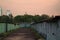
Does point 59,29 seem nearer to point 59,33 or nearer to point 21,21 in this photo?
point 59,33

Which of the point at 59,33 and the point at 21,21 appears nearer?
the point at 59,33

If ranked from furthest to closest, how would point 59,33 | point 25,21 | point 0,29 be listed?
1. point 25,21
2. point 0,29
3. point 59,33

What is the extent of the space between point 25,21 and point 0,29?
85805mm

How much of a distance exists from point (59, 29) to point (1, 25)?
581 inches

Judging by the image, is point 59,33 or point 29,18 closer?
point 59,33

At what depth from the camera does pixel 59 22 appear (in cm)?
983

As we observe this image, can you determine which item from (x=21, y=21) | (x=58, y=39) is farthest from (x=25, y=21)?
(x=58, y=39)

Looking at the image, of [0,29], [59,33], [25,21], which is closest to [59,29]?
[59,33]

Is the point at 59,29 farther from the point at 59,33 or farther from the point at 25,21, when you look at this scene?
the point at 25,21

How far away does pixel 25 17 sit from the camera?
114m

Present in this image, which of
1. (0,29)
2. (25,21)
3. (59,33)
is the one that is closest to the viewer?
(59,33)

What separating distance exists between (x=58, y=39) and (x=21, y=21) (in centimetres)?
10000

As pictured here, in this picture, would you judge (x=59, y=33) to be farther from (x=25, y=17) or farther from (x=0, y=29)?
(x=25, y=17)

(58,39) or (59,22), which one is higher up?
(59,22)
